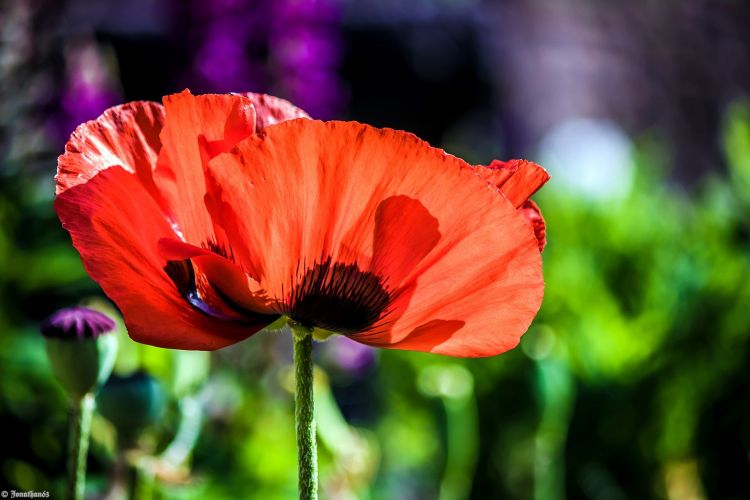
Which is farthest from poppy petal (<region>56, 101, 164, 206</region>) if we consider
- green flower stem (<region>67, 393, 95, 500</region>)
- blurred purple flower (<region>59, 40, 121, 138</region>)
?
blurred purple flower (<region>59, 40, 121, 138</region>)

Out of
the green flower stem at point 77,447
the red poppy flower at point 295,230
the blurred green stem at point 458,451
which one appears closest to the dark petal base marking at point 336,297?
the red poppy flower at point 295,230

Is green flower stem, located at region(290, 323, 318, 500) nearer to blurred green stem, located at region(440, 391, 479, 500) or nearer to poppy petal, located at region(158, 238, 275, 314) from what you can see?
poppy petal, located at region(158, 238, 275, 314)

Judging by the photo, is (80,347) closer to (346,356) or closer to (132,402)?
(132,402)

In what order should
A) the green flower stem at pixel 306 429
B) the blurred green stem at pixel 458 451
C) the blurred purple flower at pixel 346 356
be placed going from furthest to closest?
the blurred purple flower at pixel 346 356 → the blurred green stem at pixel 458 451 → the green flower stem at pixel 306 429

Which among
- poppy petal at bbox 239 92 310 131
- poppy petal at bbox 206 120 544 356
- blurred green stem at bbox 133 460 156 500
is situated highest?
poppy petal at bbox 239 92 310 131

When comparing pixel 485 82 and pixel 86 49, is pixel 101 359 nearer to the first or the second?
pixel 86 49

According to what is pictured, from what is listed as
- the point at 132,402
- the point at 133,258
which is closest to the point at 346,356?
the point at 132,402

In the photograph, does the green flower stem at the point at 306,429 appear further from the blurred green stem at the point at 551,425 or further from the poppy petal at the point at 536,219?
the blurred green stem at the point at 551,425
